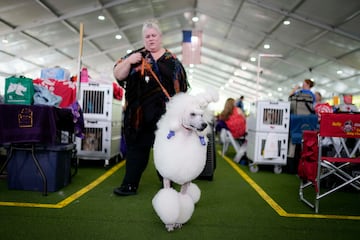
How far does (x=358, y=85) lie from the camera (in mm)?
13117

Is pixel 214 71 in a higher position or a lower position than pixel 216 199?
higher

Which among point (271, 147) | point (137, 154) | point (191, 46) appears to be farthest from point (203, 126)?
point (191, 46)

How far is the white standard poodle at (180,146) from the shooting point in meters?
2.21

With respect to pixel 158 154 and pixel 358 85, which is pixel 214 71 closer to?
pixel 358 85

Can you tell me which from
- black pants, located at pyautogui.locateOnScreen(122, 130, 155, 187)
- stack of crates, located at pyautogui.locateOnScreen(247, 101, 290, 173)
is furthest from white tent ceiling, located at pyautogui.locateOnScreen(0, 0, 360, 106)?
black pants, located at pyautogui.locateOnScreen(122, 130, 155, 187)

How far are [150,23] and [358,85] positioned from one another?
511 inches

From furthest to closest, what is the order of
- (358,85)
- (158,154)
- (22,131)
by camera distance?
1. (358,85)
2. (22,131)
3. (158,154)

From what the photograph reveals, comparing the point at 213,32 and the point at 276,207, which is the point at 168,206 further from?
the point at 213,32

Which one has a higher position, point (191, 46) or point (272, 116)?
point (191, 46)

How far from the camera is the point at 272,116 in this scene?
208 inches

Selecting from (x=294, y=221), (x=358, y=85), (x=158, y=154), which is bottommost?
(x=294, y=221)

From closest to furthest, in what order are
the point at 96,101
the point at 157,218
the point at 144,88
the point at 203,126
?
the point at 203,126 → the point at 157,218 → the point at 144,88 → the point at 96,101

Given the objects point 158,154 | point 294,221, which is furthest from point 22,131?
point 294,221

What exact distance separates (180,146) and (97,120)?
298 cm
